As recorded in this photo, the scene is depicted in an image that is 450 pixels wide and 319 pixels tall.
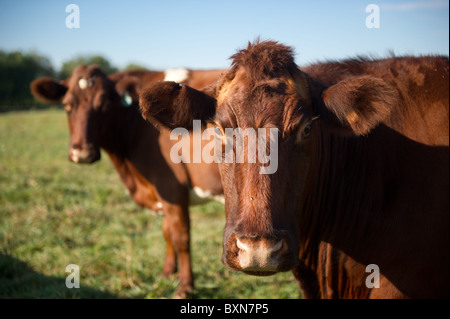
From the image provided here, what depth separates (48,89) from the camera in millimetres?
5539

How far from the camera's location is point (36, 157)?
1338 centimetres

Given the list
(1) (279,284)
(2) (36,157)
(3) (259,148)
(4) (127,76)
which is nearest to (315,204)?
(3) (259,148)

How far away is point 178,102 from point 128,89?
9.05 feet

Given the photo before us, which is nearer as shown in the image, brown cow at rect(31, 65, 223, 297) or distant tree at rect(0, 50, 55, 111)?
brown cow at rect(31, 65, 223, 297)

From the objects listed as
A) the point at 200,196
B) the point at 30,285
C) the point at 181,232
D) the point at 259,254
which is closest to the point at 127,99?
the point at 200,196

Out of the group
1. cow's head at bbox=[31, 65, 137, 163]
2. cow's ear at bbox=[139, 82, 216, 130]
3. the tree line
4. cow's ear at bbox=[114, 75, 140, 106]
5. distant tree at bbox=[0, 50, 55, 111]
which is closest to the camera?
cow's ear at bbox=[139, 82, 216, 130]

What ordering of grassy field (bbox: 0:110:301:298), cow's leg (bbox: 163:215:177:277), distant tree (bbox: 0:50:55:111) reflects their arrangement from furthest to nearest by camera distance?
distant tree (bbox: 0:50:55:111) < cow's leg (bbox: 163:215:177:277) < grassy field (bbox: 0:110:301:298)

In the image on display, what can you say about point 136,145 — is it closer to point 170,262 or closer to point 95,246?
point 170,262

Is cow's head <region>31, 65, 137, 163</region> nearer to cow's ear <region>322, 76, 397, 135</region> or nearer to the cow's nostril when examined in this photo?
cow's ear <region>322, 76, 397, 135</region>

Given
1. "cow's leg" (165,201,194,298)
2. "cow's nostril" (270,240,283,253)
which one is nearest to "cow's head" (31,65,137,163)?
"cow's leg" (165,201,194,298)

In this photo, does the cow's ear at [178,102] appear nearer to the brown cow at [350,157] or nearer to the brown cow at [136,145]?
the brown cow at [350,157]

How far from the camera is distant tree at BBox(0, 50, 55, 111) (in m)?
43.9

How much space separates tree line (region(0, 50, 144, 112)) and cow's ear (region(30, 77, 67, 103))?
121 feet

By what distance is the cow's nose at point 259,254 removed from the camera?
1.97 meters
